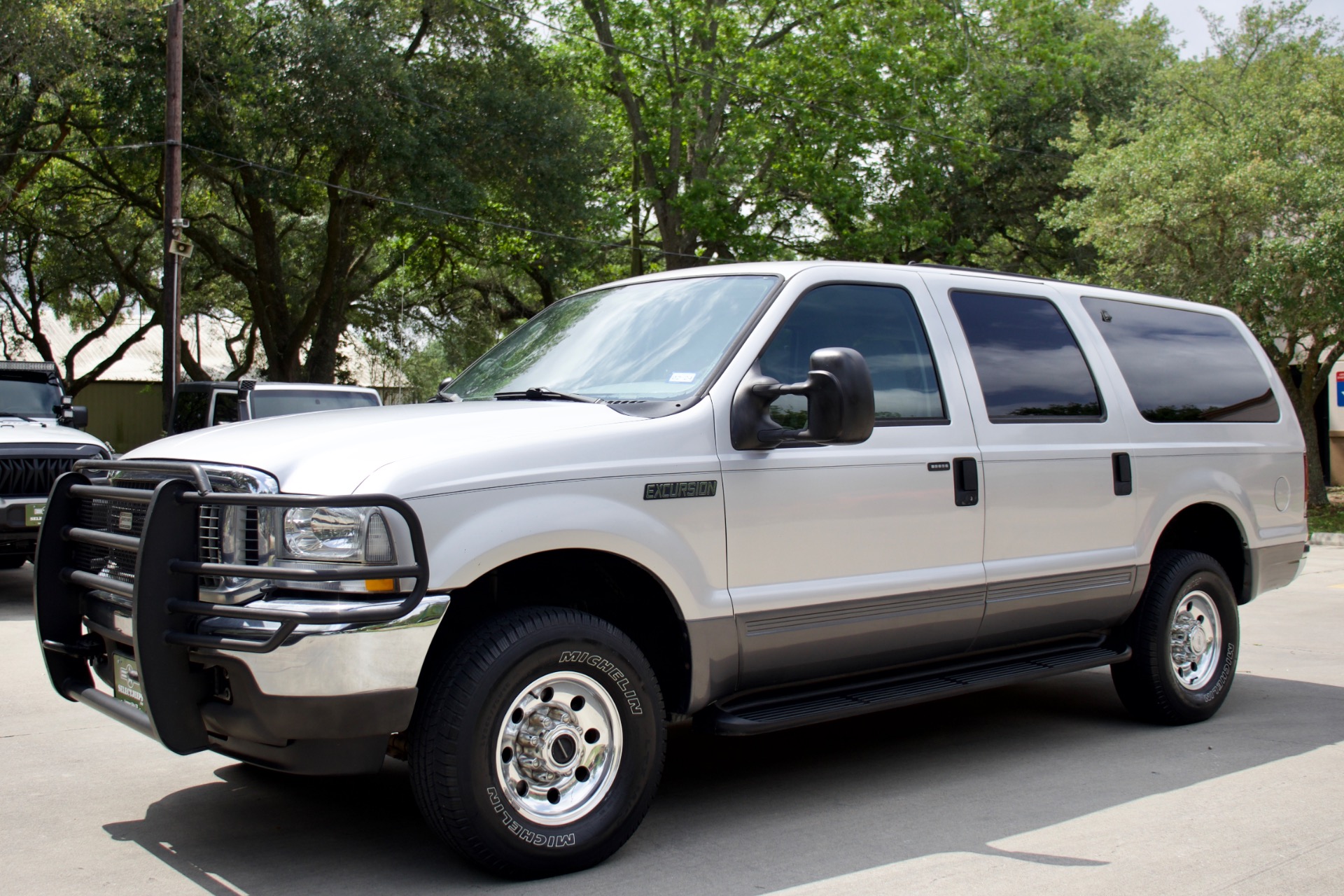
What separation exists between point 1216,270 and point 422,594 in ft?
61.5

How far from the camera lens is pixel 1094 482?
5.56 m

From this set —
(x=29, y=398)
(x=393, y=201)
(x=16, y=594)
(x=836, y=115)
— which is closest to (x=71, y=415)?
(x=29, y=398)

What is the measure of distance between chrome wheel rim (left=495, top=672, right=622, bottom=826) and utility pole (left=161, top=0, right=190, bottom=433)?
1665cm

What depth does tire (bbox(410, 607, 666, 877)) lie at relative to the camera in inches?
147

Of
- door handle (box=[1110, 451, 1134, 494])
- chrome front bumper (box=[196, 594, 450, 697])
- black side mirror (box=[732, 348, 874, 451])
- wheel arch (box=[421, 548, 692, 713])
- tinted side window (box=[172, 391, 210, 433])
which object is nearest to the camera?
chrome front bumper (box=[196, 594, 450, 697])

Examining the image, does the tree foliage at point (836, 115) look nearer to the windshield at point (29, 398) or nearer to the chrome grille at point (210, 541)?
the windshield at point (29, 398)

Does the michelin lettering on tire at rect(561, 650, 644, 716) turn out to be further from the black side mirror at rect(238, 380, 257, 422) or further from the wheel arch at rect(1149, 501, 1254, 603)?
the black side mirror at rect(238, 380, 257, 422)

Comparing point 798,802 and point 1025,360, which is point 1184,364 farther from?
point 798,802

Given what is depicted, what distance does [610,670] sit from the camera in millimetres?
4031

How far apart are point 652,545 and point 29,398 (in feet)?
34.0

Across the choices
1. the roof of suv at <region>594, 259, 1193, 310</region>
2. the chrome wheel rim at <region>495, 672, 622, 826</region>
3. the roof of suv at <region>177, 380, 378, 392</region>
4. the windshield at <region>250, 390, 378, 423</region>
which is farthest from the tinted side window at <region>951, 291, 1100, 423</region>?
the roof of suv at <region>177, 380, 378, 392</region>

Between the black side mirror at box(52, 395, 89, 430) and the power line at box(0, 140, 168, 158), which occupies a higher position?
the power line at box(0, 140, 168, 158)

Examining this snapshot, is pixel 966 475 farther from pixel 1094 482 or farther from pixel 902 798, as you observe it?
pixel 902 798

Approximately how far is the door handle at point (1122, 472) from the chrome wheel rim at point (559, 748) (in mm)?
2805
